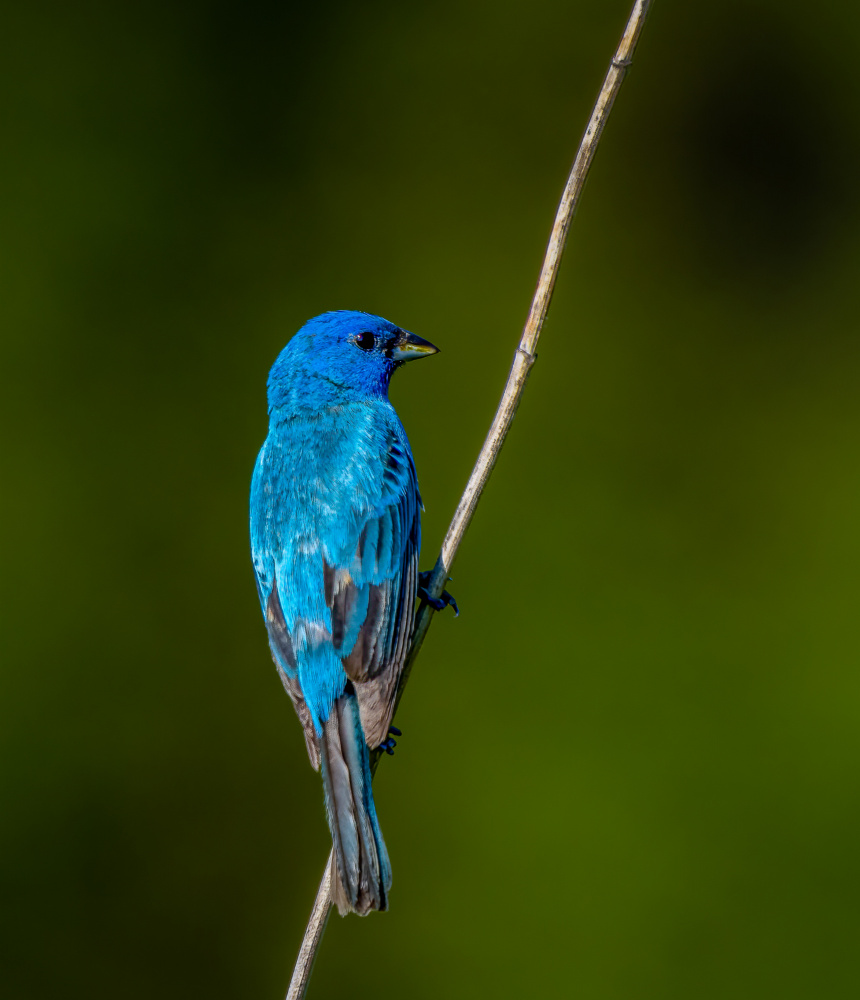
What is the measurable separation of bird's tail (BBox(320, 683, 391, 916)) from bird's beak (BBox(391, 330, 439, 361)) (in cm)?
119

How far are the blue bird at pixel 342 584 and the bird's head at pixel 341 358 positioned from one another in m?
0.06

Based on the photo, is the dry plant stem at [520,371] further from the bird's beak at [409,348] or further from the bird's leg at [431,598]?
the bird's beak at [409,348]

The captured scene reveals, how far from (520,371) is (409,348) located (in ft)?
3.01

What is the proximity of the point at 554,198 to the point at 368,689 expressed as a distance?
3.13 meters

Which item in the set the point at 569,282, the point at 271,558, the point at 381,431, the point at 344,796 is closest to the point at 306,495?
the point at 271,558

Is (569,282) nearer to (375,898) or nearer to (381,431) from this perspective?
(381,431)

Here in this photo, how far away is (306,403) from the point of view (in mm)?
3023

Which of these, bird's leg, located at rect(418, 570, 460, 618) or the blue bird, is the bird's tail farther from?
bird's leg, located at rect(418, 570, 460, 618)

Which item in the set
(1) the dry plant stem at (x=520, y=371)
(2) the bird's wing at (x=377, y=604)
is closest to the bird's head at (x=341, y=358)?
(2) the bird's wing at (x=377, y=604)

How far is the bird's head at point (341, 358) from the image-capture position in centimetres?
309

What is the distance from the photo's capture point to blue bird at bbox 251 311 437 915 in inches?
92.0

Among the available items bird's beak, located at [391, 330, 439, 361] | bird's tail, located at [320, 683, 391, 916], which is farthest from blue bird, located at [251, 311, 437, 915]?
bird's beak, located at [391, 330, 439, 361]

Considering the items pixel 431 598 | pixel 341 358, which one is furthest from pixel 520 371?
pixel 341 358

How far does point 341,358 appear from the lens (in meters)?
3.14
